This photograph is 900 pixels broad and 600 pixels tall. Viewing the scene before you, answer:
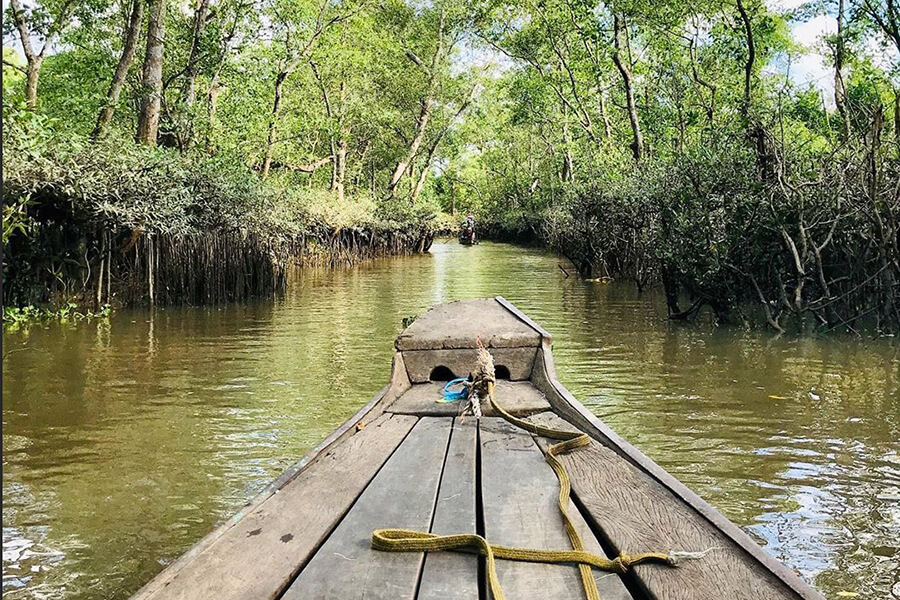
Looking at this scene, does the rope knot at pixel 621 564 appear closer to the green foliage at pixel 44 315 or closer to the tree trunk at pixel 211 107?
the green foliage at pixel 44 315

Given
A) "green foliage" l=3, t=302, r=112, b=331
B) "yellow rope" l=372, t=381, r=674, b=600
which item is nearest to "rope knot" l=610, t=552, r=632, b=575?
"yellow rope" l=372, t=381, r=674, b=600

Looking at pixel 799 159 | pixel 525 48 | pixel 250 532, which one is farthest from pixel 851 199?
pixel 525 48

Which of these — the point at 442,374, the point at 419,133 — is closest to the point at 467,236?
the point at 419,133

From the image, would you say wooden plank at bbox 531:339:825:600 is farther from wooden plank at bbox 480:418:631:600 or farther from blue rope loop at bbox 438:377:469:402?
blue rope loop at bbox 438:377:469:402

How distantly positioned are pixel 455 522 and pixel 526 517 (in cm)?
25

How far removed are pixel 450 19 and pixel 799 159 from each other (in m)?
23.4

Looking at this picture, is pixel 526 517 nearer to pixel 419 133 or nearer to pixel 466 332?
pixel 466 332

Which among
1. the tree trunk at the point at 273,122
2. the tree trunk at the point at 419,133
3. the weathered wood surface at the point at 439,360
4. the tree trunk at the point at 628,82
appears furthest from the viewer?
the tree trunk at the point at 419,133

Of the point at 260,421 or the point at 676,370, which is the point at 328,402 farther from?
the point at 676,370

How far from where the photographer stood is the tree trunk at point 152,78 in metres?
12.8

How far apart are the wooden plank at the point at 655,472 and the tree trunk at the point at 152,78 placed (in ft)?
33.6

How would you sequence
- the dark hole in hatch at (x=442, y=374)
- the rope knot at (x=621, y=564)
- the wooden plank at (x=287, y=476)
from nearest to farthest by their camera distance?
the wooden plank at (x=287, y=476), the rope knot at (x=621, y=564), the dark hole in hatch at (x=442, y=374)

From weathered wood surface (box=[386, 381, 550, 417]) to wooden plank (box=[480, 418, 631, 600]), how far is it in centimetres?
43

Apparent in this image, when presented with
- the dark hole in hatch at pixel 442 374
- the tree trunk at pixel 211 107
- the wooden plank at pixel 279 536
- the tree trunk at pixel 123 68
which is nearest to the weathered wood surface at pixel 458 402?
the dark hole in hatch at pixel 442 374
